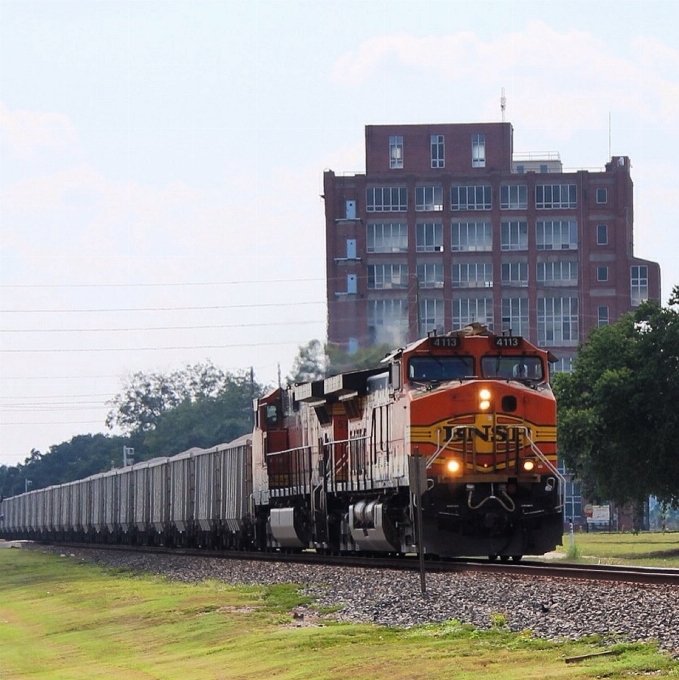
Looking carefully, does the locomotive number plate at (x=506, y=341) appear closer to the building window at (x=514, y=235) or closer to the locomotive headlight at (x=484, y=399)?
the locomotive headlight at (x=484, y=399)

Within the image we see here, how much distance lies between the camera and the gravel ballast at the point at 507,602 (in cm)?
1358

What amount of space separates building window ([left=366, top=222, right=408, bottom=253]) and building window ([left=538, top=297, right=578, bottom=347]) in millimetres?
12505

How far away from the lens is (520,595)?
55.4ft

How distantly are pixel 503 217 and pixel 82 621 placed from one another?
9811 centimetres

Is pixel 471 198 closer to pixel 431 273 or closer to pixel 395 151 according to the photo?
pixel 431 273

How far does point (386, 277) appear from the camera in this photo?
117438 millimetres

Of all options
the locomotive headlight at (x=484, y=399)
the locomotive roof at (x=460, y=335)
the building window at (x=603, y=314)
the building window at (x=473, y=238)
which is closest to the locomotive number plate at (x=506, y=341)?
the locomotive roof at (x=460, y=335)

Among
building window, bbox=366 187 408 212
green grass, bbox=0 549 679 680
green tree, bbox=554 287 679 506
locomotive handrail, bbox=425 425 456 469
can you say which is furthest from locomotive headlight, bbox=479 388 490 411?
building window, bbox=366 187 408 212

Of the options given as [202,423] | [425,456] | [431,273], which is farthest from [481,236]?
[425,456]

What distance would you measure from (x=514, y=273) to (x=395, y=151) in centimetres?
1416

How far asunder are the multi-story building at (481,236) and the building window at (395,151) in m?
0.08

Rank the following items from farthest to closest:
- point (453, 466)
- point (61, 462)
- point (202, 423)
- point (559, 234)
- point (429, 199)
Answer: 1. point (61, 462)
2. point (202, 423)
3. point (559, 234)
4. point (429, 199)
5. point (453, 466)

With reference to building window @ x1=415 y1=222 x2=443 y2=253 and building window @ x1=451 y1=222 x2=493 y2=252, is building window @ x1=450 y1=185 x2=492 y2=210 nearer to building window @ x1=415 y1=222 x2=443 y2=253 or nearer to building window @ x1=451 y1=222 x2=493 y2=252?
building window @ x1=451 y1=222 x2=493 y2=252

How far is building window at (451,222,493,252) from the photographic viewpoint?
387ft
